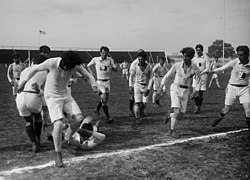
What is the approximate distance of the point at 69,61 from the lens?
5148mm

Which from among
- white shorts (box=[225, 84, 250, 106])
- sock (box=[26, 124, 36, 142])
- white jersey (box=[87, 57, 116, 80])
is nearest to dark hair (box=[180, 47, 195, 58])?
white shorts (box=[225, 84, 250, 106])

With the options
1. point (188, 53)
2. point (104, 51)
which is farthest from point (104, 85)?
point (188, 53)

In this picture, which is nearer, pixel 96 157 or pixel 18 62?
pixel 96 157

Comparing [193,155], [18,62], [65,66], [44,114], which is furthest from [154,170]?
[18,62]

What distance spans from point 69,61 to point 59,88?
598 mm

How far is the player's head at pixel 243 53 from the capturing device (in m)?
6.89

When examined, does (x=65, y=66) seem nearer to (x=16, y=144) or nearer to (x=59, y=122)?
(x=59, y=122)

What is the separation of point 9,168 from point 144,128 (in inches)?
153

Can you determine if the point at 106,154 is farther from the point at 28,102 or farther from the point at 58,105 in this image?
the point at 28,102

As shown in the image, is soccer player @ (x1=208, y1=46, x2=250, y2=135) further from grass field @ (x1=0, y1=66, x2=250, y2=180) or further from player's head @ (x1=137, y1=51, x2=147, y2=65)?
player's head @ (x1=137, y1=51, x2=147, y2=65)

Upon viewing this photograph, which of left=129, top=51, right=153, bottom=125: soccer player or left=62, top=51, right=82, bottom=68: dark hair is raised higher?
left=62, top=51, right=82, bottom=68: dark hair

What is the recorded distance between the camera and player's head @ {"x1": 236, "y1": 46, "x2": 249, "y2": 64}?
22.6 ft

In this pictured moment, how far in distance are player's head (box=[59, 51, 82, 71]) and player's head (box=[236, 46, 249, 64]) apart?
3920 mm

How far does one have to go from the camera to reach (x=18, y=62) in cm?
1079
